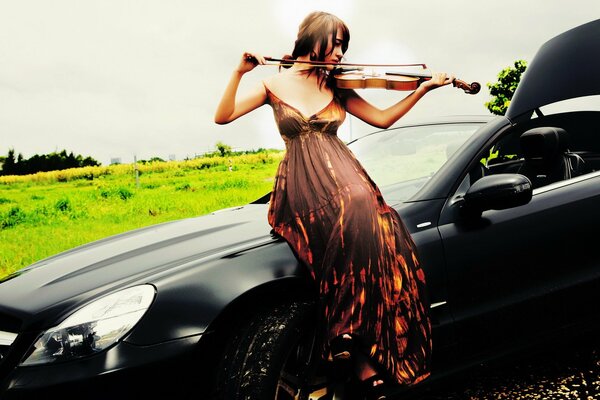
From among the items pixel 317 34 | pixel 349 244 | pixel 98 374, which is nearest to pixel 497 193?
pixel 349 244

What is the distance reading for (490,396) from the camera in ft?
9.31

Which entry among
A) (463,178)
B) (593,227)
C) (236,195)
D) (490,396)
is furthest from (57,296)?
(236,195)

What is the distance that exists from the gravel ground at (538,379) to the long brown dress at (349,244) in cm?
43

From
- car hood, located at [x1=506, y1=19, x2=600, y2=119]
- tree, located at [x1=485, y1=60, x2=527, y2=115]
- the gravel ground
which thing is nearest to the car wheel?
the gravel ground

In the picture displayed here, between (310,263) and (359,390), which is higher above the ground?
(310,263)

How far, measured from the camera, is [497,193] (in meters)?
2.51

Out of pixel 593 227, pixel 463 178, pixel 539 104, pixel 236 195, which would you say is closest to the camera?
pixel 463 178

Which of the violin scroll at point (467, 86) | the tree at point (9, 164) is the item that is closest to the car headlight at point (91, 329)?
the violin scroll at point (467, 86)

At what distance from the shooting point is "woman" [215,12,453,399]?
2161mm

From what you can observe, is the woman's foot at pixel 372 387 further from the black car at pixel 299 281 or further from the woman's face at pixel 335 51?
the woman's face at pixel 335 51

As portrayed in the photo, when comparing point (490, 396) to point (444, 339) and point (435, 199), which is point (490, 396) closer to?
point (444, 339)

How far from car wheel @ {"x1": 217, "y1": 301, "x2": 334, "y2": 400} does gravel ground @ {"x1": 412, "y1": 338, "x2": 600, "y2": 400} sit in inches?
25.0

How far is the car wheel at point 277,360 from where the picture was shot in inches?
80.1

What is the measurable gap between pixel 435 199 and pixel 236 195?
55.8 feet
